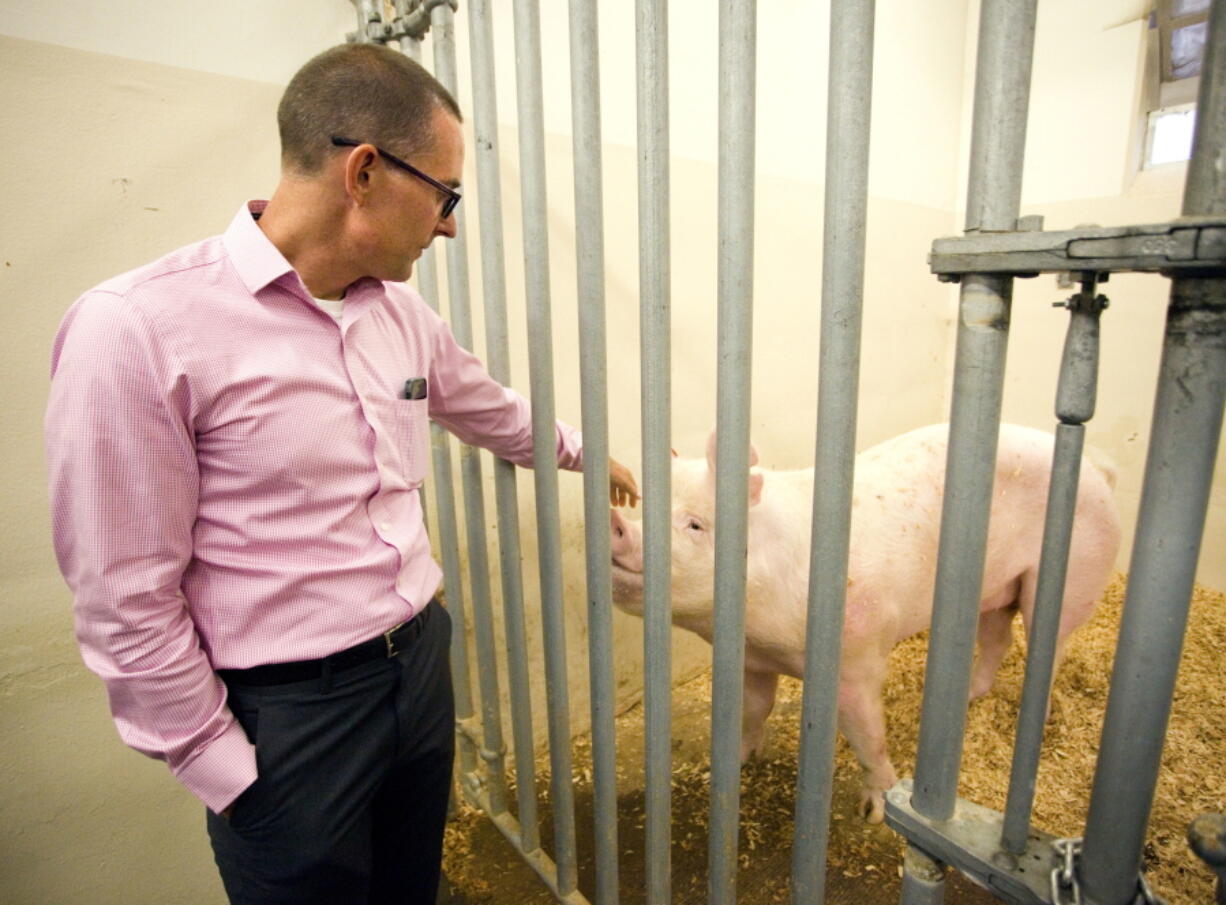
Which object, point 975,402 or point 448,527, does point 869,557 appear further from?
point 975,402

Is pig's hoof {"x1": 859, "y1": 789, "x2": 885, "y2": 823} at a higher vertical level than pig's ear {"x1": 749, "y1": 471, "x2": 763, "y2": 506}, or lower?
lower

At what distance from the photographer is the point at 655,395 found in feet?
4.10

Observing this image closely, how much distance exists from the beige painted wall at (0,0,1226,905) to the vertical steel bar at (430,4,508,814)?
0.51m

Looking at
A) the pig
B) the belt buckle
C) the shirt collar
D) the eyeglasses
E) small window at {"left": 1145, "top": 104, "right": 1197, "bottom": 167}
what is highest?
small window at {"left": 1145, "top": 104, "right": 1197, "bottom": 167}

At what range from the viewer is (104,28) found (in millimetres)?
1667

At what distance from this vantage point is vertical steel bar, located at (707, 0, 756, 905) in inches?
40.1

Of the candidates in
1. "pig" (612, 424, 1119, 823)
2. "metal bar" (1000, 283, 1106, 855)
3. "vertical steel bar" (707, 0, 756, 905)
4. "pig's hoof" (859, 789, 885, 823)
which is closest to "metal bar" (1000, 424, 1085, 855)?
"metal bar" (1000, 283, 1106, 855)

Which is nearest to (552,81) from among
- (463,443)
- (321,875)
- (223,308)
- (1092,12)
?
(463,443)

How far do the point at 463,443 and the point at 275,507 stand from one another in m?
0.78

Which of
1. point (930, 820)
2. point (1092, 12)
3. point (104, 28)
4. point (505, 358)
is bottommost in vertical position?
point (930, 820)

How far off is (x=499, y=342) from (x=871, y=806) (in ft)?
6.40

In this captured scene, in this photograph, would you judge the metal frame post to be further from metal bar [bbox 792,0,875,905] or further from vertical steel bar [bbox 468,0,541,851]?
vertical steel bar [bbox 468,0,541,851]

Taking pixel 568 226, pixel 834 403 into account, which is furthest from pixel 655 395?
pixel 568 226

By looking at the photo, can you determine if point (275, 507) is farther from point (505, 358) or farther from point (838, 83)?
point (838, 83)
